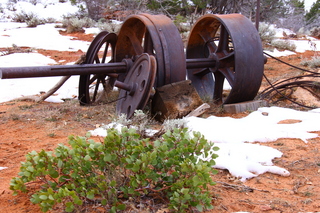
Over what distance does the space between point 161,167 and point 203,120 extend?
7.82ft

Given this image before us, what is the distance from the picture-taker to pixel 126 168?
2297mm

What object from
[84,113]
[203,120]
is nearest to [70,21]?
[84,113]

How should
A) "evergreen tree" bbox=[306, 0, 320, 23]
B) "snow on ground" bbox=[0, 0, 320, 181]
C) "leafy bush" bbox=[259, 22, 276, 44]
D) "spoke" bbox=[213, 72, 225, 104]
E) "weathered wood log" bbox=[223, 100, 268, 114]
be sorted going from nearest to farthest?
"snow on ground" bbox=[0, 0, 320, 181] → "weathered wood log" bbox=[223, 100, 268, 114] → "spoke" bbox=[213, 72, 225, 104] → "leafy bush" bbox=[259, 22, 276, 44] → "evergreen tree" bbox=[306, 0, 320, 23]

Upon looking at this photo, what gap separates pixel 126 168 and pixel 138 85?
2730mm

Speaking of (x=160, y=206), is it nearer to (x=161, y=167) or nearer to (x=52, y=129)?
(x=161, y=167)

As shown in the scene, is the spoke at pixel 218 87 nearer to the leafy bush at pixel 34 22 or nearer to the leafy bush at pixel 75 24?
the leafy bush at pixel 75 24

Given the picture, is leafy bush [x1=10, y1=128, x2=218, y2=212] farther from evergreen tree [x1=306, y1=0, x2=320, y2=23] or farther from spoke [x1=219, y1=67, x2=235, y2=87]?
evergreen tree [x1=306, y1=0, x2=320, y2=23]

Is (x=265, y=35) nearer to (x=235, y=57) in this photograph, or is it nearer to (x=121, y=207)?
(x=235, y=57)

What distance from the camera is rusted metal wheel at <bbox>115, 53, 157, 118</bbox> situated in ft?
15.3

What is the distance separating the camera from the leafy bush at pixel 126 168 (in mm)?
2166

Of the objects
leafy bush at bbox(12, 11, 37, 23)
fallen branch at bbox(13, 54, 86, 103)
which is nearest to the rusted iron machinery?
fallen branch at bbox(13, 54, 86, 103)

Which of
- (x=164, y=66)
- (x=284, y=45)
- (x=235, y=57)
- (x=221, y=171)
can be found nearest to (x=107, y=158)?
(x=221, y=171)

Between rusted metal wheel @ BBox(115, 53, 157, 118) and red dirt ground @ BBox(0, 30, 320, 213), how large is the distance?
396 millimetres

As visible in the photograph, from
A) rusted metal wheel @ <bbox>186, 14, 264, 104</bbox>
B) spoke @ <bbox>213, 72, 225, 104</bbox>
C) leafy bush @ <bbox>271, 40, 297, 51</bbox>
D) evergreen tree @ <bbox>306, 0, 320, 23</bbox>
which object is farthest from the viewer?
evergreen tree @ <bbox>306, 0, 320, 23</bbox>
